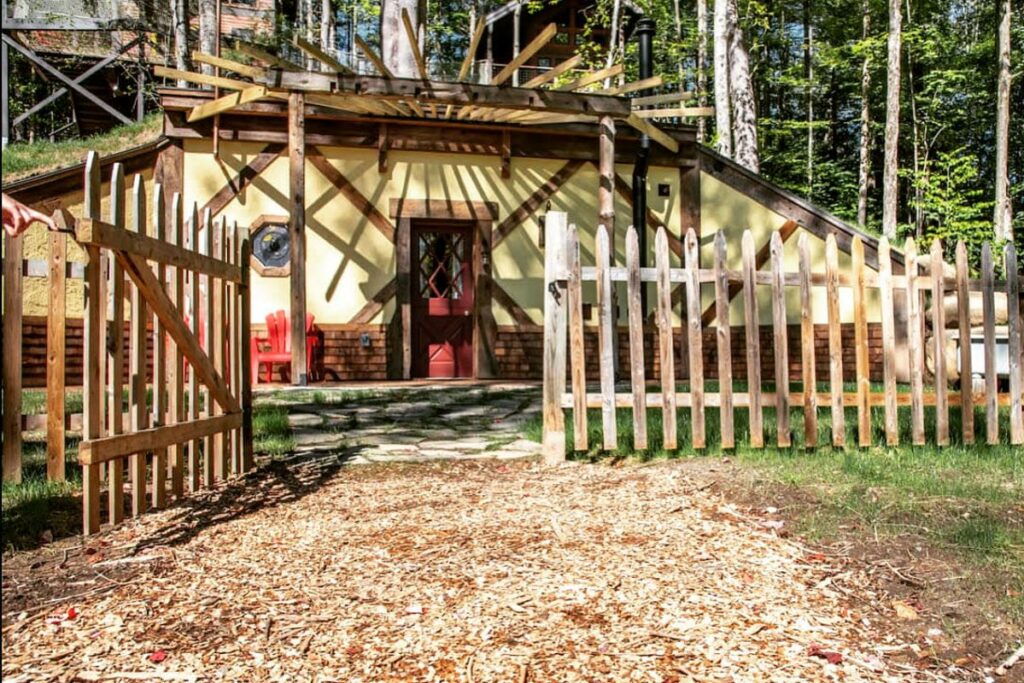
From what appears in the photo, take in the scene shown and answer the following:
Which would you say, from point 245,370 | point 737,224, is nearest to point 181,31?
point 737,224

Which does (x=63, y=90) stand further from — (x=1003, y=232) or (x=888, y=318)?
(x=1003, y=232)

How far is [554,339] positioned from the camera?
515 centimetres

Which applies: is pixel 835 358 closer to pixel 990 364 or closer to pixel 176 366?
pixel 990 364

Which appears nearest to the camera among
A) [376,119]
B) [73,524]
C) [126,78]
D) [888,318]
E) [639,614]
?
[639,614]

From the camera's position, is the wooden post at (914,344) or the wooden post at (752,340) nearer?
the wooden post at (752,340)

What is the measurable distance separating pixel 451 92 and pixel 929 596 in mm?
6955

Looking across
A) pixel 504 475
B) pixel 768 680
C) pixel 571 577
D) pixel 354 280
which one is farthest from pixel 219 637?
pixel 354 280

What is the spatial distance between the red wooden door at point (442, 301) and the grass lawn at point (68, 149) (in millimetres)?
8395

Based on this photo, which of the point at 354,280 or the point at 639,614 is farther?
the point at 354,280

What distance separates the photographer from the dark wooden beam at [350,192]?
35.4ft

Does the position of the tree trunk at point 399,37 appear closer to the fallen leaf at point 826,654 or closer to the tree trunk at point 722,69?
the fallen leaf at point 826,654

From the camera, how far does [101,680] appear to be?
2.12m

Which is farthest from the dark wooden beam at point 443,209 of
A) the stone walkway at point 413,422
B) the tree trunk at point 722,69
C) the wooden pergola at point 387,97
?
the tree trunk at point 722,69

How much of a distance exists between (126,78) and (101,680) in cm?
2593
